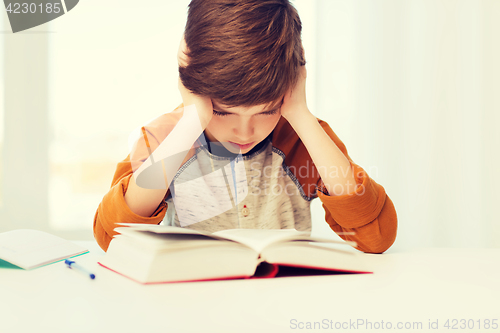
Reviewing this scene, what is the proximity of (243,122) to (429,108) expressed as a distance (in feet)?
3.82

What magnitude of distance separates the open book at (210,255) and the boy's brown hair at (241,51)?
0.85ft

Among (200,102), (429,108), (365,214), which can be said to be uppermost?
(200,102)

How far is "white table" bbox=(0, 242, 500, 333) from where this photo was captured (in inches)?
10.3

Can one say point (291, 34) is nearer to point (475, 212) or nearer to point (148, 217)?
point (148, 217)

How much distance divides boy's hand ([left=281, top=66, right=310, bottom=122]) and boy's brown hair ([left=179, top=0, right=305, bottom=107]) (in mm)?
47

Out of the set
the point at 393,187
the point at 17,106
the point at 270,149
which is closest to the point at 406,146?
the point at 393,187

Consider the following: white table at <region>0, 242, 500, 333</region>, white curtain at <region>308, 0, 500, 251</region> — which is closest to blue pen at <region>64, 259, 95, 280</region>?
white table at <region>0, 242, 500, 333</region>

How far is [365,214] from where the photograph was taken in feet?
1.99

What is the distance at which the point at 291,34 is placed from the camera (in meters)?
0.58

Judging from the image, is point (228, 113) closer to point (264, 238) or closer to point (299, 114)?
point (299, 114)

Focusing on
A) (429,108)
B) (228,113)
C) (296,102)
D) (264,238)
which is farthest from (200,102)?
(429,108)

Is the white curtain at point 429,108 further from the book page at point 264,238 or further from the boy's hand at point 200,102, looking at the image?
the book page at point 264,238

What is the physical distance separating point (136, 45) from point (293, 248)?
147cm

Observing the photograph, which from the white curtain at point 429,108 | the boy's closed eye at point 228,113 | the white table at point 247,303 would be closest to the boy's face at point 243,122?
the boy's closed eye at point 228,113
